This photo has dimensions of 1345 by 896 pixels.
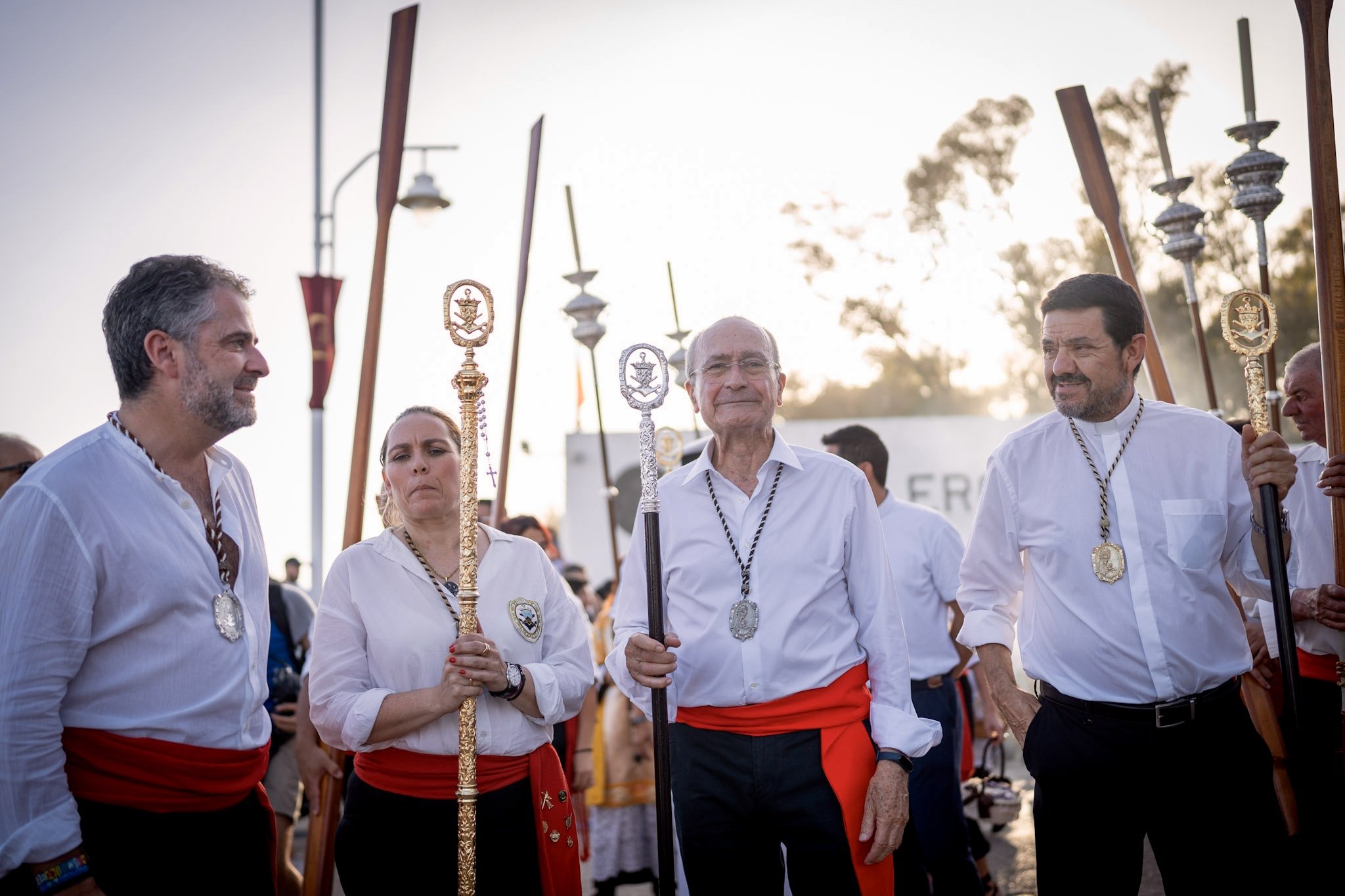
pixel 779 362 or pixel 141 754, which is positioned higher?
pixel 779 362

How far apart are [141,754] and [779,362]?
82.7 inches

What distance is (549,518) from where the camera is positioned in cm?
3488

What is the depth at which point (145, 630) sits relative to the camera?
2.48m

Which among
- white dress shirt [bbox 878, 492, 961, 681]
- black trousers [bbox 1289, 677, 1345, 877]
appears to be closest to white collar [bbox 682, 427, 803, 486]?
white dress shirt [bbox 878, 492, 961, 681]

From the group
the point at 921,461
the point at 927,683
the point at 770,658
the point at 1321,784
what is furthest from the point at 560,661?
the point at 921,461

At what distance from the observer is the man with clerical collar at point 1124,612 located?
3.04 m

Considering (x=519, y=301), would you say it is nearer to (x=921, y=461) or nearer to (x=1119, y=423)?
(x=1119, y=423)

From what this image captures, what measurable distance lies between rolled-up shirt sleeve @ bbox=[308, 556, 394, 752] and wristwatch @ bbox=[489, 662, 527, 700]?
345 mm

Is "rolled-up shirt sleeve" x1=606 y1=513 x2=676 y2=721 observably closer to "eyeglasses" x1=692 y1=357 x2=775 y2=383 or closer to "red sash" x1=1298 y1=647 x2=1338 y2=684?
"eyeglasses" x1=692 y1=357 x2=775 y2=383

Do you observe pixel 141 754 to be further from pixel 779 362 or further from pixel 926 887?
pixel 926 887

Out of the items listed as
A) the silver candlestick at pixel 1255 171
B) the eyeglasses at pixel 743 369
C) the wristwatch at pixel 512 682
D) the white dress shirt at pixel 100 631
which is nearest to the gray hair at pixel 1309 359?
the silver candlestick at pixel 1255 171

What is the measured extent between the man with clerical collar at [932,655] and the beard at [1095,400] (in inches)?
61.7

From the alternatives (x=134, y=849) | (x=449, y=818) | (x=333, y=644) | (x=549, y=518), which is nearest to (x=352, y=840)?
(x=449, y=818)

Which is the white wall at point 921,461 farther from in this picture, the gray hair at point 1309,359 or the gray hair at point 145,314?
the gray hair at point 145,314
